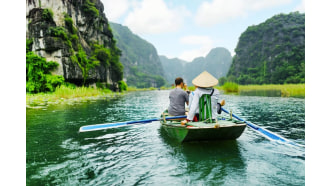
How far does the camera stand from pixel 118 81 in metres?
39.9

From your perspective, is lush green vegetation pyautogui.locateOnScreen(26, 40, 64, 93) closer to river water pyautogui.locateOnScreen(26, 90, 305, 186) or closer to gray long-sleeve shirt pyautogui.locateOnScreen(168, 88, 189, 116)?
river water pyautogui.locateOnScreen(26, 90, 305, 186)

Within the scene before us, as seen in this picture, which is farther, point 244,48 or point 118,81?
point 244,48

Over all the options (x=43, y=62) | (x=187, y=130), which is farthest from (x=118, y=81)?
(x=187, y=130)

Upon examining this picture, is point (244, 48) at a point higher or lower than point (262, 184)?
higher

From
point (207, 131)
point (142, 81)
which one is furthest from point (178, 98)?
point (142, 81)

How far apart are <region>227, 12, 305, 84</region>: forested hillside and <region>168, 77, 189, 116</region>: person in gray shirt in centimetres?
6297

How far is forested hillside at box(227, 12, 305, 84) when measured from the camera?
68125mm

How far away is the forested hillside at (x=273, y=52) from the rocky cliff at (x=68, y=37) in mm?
55687

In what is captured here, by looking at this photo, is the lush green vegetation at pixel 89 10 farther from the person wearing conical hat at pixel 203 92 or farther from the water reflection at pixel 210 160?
the water reflection at pixel 210 160

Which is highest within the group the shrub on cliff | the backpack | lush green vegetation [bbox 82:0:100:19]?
lush green vegetation [bbox 82:0:100:19]

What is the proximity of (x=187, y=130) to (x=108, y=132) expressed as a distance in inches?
124

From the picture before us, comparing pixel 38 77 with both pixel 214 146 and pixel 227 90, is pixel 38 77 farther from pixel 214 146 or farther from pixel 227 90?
pixel 227 90

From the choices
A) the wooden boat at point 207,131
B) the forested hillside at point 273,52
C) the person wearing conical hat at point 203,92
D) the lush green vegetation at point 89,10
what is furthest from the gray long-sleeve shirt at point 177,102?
the forested hillside at point 273,52

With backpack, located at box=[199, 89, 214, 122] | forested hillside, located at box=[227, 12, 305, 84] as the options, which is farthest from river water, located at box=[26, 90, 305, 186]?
forested hillside, located at box=[227, 12, 305, 84]
